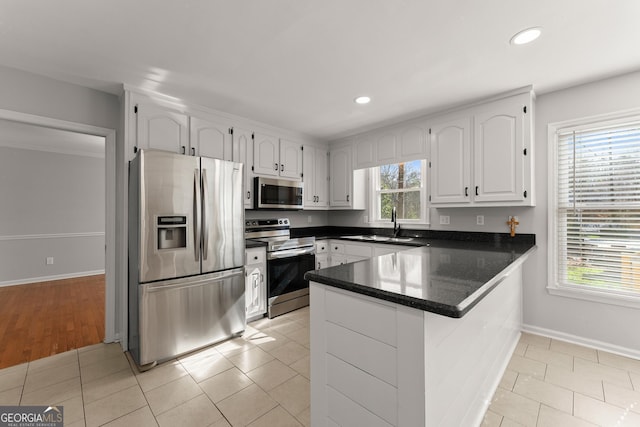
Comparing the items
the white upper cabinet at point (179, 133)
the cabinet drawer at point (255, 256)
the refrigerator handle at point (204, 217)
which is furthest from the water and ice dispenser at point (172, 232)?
the white upper cabinet at point (179, 133)

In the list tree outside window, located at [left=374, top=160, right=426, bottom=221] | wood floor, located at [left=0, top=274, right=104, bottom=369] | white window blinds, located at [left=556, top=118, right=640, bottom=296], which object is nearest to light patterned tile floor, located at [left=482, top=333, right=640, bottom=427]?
white window blinds, located at [left=556, top=118, right=640, bottom=296]

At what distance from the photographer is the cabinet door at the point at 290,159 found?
3.80 m

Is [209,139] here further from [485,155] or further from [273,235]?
[485,155]

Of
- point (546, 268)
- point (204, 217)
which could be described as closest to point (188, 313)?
point (204, 217)

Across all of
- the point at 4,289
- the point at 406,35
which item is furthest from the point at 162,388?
the point at 4,289

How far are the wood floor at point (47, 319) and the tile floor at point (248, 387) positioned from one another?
0.84 ft

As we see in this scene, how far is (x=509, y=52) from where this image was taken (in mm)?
2010

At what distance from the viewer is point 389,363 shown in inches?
43.0

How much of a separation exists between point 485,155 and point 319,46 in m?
1.98

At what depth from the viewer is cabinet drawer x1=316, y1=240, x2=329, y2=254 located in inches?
151

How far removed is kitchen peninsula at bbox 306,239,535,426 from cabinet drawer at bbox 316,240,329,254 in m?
2.19

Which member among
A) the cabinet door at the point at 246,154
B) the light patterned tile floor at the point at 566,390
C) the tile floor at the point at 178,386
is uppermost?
the cabinet door at the point at 246,154

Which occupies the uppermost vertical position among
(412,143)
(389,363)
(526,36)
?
(526,36)

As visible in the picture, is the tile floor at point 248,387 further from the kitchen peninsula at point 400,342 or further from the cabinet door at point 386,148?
the cabinet door at point 386,148
